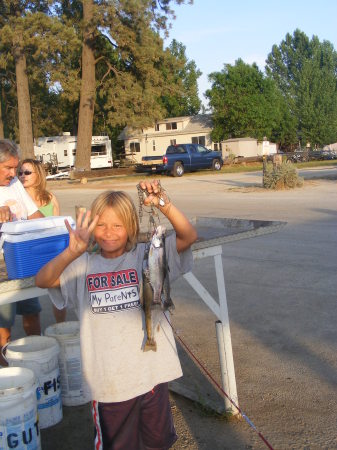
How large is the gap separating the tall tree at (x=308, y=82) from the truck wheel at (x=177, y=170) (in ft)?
117

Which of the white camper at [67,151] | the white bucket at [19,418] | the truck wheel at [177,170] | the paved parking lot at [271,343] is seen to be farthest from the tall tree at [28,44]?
the white bucket at [19,418]

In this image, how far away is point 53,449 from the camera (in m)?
3.38

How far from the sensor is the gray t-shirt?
2.47m

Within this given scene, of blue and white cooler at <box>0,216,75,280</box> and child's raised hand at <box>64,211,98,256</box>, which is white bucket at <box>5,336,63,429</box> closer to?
blue and white cooler at <box>0,216,75,280</box>

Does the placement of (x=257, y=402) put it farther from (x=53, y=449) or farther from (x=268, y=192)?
(x=268, y=192)

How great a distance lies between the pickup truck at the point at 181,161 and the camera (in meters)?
30.2

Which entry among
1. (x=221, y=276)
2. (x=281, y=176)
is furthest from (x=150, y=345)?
(x=281, y=176)

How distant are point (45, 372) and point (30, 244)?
1.05 metres

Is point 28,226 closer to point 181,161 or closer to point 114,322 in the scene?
point 114,322

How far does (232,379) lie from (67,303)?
1.56 metres

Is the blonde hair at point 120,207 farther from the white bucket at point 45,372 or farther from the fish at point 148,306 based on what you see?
the white bucket at point 45,372

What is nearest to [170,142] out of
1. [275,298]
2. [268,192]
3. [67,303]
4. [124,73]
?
[124,73]

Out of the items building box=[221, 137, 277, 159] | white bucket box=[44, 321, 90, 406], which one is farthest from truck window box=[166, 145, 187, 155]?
white bucket box=[44, 321, 90, 406]

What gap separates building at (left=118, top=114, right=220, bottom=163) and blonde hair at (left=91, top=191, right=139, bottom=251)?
169 ft
